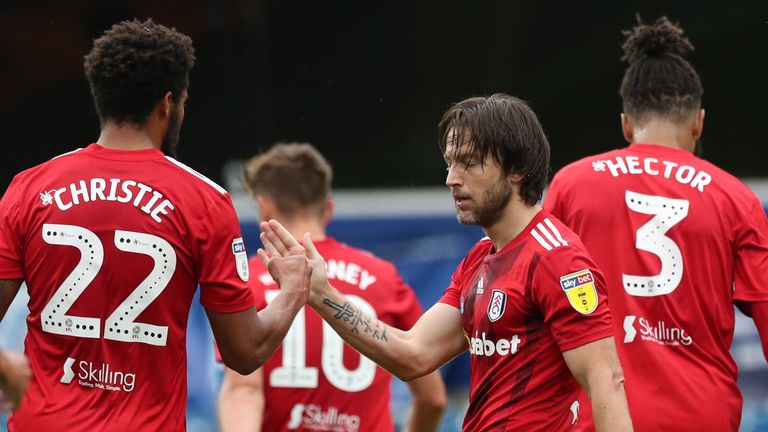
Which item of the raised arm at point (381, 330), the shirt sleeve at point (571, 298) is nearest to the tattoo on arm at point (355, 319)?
the raised arm at point (381, 330)

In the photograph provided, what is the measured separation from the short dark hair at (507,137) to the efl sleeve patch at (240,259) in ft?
2.53

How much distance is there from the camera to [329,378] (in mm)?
5180

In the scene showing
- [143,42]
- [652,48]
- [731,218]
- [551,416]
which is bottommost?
[551,416]

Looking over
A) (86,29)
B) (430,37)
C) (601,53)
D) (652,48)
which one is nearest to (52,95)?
(86,29)

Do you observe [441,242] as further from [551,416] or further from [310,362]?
[551,416]

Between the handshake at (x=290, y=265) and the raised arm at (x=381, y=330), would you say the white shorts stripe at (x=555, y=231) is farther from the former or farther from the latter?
the handshake at (x=290, y=265)

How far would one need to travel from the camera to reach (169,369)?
3846 millimetres

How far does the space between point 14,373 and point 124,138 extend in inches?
31.6

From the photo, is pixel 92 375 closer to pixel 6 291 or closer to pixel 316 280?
pixel 6 291

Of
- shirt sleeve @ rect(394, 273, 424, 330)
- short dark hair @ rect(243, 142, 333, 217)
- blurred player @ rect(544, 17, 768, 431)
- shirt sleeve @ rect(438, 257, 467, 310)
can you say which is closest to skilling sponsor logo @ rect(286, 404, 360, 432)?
shirt sleeve @ rect(394, 273, 424, 330)

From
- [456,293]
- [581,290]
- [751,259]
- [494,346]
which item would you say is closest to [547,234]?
[581,290]

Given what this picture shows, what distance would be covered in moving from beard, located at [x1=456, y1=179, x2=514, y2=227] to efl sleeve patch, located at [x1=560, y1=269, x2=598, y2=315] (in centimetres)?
36

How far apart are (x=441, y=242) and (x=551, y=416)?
3.89 meters

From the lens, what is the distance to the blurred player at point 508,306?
3699 mm
